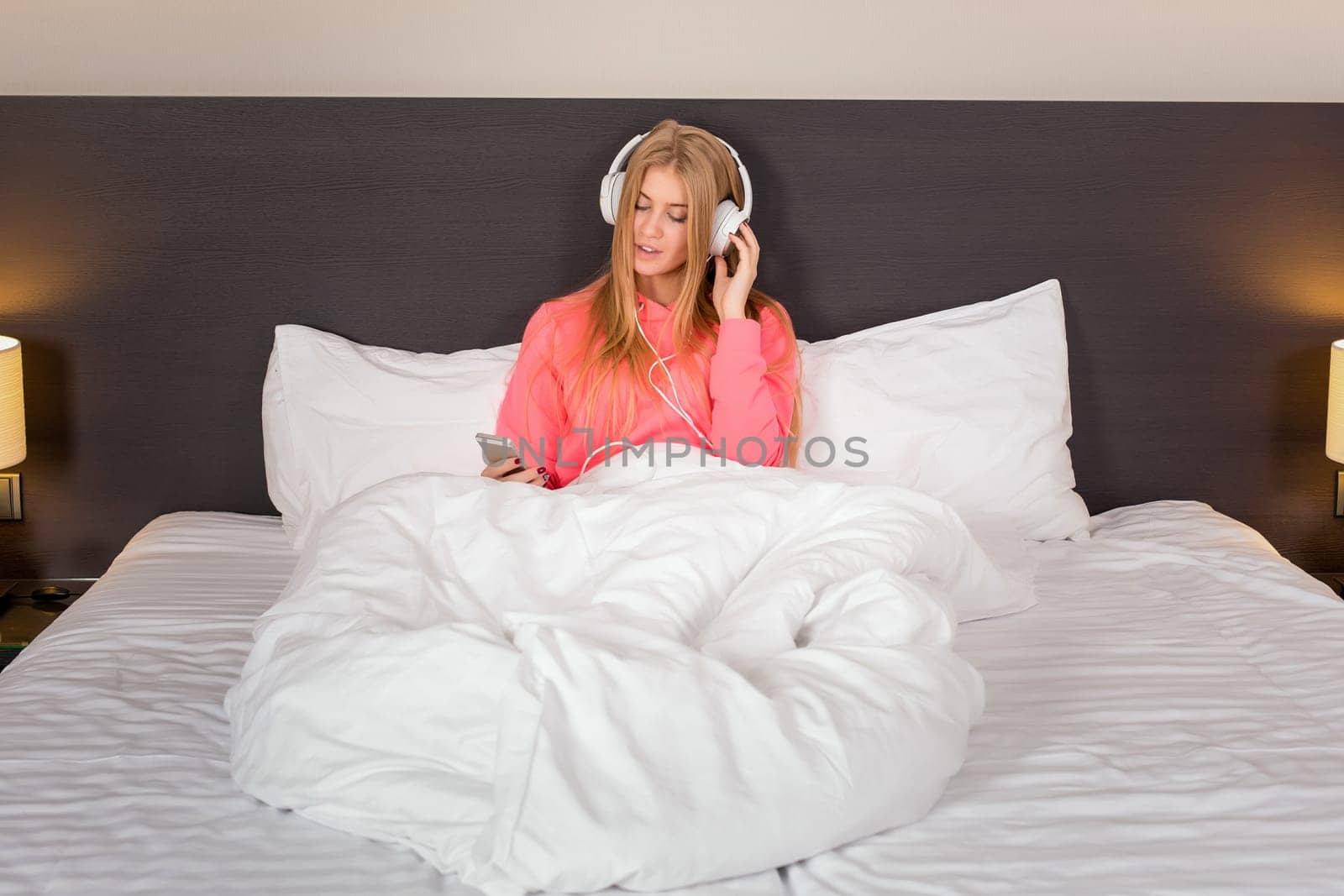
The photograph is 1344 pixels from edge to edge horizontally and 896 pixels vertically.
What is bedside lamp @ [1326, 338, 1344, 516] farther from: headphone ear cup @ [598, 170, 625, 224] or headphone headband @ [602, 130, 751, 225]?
headphone ear cup @ [598, 170, 625, 224]

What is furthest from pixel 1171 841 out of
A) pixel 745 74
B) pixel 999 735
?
pixel 745 74

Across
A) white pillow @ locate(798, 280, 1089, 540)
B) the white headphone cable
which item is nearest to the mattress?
white pillow @ locate(798, 280, 1089, 540)

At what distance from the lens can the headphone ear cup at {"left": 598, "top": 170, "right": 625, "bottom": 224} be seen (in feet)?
6.39

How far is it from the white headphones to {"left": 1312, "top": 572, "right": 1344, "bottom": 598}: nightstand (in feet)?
4.15

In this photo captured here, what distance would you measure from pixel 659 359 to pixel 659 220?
23 cm

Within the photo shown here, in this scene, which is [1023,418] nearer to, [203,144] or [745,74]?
[745,74]

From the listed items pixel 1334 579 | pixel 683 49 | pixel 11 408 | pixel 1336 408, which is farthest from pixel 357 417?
pixel 1334 579

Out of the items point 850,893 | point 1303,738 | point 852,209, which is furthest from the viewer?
point 852,209

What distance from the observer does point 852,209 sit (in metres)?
2.18

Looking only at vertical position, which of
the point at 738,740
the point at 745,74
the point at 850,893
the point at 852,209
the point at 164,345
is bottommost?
the point at 850,893

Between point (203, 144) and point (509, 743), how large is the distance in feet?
4.92

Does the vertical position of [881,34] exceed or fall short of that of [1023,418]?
it exceeds it

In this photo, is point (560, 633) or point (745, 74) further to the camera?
point (745, 74)

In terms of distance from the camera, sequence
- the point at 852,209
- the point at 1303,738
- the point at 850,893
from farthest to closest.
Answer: the point at 852,209 < the point at 1303,738 < the point at 850,893
